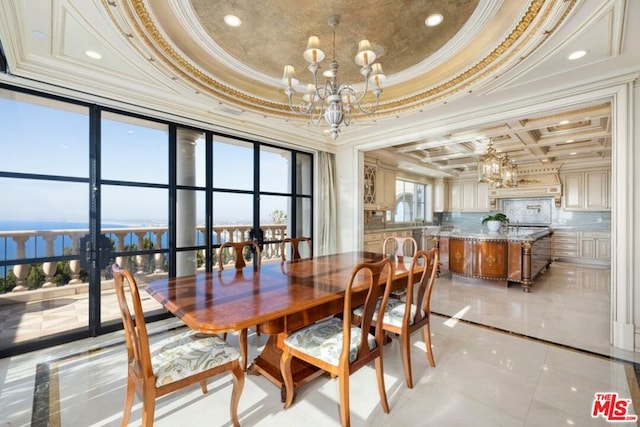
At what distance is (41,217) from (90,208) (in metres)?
0.37

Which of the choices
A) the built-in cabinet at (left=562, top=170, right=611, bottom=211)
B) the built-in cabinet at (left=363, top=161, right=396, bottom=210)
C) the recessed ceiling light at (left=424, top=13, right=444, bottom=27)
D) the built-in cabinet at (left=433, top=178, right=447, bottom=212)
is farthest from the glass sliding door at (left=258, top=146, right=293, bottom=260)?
the built-in cabinet at (left=562, top=170, right=611, bottom=211)

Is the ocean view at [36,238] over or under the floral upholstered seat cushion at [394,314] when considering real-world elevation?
over

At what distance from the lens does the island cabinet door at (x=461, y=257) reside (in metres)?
4.94

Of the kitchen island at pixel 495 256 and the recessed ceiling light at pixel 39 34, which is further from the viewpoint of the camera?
the kitchen island at pixel 495 256

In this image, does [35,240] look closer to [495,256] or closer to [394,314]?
[394,314]

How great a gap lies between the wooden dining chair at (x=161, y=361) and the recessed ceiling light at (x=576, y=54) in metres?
3.28

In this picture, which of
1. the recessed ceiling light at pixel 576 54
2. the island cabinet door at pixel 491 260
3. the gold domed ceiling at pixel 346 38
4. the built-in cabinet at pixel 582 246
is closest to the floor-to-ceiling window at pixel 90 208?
the gold domed ceiling at pixel 346 38

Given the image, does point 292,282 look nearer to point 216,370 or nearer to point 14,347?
point 216,370

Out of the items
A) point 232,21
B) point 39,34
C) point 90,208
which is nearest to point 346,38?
point 232,21

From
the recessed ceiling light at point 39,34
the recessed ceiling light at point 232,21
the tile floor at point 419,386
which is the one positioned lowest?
the tile floor at point 419,386

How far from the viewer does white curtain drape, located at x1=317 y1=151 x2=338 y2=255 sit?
4867 mm

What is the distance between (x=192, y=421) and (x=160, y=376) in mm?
500

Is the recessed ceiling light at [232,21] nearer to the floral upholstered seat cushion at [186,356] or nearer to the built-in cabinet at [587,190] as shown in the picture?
the floral upholstered seat cushion at [186,356]

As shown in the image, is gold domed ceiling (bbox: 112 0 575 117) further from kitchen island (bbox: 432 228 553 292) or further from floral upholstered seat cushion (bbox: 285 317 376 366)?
kitchen island (bbox: 432 228 553 292)
